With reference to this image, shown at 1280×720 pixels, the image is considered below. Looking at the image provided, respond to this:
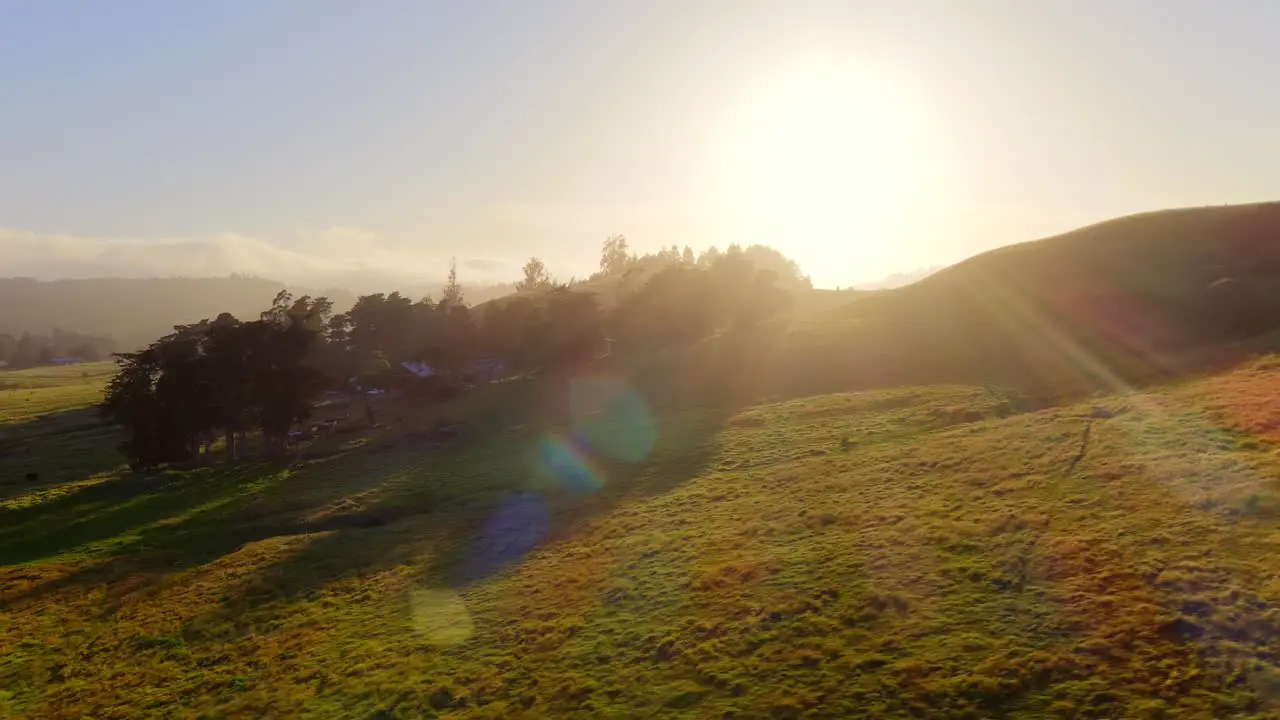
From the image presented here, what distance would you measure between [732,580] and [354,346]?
96074 mm

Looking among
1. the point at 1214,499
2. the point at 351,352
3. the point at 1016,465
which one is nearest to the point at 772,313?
the point at 351,352

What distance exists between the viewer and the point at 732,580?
27.5m

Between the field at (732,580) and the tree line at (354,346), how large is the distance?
18.3m

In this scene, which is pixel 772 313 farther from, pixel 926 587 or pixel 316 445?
pixel 926 587

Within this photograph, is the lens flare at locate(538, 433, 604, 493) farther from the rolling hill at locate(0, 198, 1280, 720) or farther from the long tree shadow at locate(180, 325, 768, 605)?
the rolling hill at locate(0, 198, 1280, 720)

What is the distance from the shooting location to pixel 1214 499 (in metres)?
25.6

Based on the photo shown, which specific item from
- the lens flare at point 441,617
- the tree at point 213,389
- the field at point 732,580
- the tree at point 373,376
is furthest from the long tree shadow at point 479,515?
the tree at point 373,376

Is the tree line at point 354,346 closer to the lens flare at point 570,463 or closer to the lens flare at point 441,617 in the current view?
the lens flare at point 570,463

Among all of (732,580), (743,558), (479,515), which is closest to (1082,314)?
(743,558)

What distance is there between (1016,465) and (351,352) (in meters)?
95.5

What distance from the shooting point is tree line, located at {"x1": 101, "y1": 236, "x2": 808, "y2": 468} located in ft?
238

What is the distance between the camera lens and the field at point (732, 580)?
18984 mm

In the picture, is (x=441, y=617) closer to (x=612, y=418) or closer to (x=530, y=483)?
(x=530, y=483)

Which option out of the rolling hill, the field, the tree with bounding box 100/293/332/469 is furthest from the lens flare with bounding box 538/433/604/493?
the tree with bounding box 100/293/332/469
